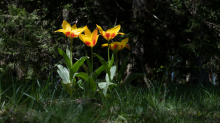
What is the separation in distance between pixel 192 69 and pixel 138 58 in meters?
1.17

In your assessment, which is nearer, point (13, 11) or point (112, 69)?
point (112, 69)

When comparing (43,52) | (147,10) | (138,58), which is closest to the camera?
(138,58)

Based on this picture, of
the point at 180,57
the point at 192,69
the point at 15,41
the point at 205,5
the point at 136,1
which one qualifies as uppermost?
the point at 136,1

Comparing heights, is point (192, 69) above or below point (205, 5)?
below

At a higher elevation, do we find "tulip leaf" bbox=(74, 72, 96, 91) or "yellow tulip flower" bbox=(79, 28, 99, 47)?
"yellow tulip flower" bbox=(79, 28, 99, 47)

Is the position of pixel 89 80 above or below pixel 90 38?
below

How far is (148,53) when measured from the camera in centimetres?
379

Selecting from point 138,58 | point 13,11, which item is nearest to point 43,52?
point 13,11

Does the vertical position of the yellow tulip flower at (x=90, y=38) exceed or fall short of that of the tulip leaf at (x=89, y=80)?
it exceeds it

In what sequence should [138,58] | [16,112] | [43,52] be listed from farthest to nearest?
[43,52]
[138,58]
[16,112]

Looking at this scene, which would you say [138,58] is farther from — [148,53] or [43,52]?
[43,52]

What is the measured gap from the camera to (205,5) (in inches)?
131

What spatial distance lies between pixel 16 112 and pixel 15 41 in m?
3.60

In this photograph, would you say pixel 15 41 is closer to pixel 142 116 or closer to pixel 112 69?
pixel 112 69
